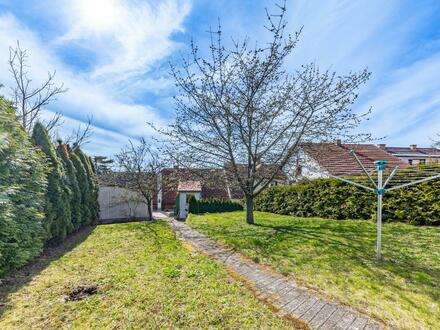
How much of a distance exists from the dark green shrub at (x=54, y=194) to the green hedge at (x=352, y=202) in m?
10.0

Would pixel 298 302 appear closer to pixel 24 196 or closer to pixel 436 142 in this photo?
pixel 24 196

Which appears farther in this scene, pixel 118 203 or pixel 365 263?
pixel 118 203

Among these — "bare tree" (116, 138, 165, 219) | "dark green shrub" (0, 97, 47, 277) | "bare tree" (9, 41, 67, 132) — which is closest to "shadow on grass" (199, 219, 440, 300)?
"dark green shrub" (0, 97, 47, 277)

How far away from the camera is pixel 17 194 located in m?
4.37

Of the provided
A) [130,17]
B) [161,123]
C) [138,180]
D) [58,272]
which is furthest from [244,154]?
[138,180]

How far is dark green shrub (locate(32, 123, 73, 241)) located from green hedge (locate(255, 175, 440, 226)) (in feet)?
32.9

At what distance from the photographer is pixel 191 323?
8.62 ft

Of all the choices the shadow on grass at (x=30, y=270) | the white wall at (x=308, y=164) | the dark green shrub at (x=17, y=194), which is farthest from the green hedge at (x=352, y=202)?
the dark green shrub at (x=17, y=194)

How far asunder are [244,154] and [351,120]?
12.3 ft

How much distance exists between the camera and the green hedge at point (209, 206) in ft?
54.6

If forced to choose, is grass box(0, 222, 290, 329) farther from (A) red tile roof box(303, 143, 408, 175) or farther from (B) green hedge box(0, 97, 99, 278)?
(A) red tile roof box(303, 143, 408, 175)

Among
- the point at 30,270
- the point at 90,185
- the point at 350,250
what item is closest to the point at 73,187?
the point at 90,185

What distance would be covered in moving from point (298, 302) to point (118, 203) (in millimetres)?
14953

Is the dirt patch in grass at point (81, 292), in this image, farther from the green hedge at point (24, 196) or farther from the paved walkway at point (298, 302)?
the paved walkway at point (298, 302)
